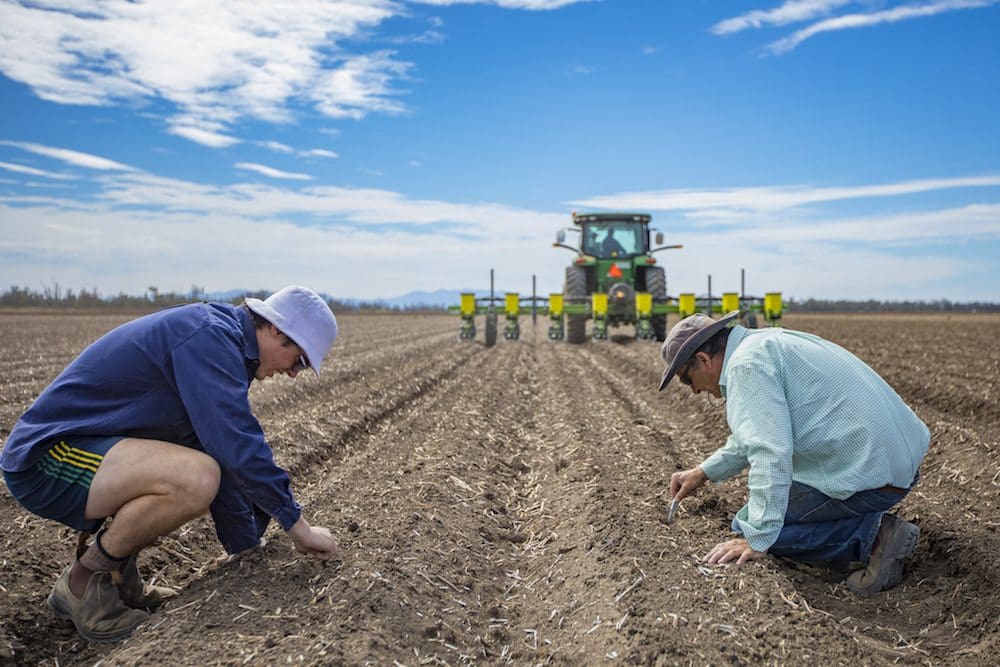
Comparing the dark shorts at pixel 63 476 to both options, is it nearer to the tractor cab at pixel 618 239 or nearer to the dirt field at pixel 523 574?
the dirt field at pixel 523 574

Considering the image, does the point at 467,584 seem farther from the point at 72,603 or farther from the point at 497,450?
the point at 497,450

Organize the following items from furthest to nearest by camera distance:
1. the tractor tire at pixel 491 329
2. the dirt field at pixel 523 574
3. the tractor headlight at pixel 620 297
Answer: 1. the tractor tire at pixel 491 329
2. the tractor headlight at pixel 620 297
3. the dirt field at pixel 523 574

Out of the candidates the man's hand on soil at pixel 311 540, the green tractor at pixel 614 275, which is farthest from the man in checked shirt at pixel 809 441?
the green tractor at pixel 614 275

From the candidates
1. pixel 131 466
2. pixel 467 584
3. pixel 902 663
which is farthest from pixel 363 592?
pixel 902 663

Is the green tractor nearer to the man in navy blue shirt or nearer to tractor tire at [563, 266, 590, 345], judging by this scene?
tractor tire at [563, 266, 590, 345]

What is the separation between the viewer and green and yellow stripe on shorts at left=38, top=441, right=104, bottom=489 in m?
3.53

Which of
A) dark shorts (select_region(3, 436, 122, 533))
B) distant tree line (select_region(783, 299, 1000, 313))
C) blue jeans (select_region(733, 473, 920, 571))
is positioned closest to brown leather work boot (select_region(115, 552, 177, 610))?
dark shorts (select_region(3, 436, 122, 533))

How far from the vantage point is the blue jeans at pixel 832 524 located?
13.8 feet

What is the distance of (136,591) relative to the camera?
3.87 metres

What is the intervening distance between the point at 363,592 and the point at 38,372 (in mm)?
11542

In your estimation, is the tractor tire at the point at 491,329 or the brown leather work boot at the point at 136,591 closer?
the brown leather work boot at the point at 136,591

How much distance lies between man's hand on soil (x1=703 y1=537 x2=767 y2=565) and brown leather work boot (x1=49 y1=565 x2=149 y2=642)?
2758 mm

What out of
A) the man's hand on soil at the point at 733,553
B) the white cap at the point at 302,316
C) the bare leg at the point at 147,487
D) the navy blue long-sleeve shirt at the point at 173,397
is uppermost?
the white cap at the point at 302,316

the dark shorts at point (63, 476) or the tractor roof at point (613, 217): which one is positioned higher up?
the tractor roof at point (613, 217)
